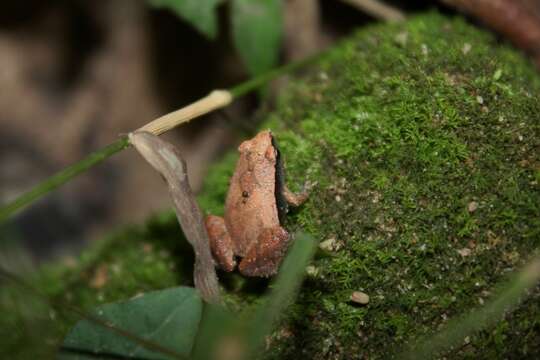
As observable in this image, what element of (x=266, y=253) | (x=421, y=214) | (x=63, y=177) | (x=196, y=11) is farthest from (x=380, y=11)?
(x=63, y=177)

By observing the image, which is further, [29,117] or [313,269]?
[29,117]

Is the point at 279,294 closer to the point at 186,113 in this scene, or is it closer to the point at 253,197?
the point at 253,197

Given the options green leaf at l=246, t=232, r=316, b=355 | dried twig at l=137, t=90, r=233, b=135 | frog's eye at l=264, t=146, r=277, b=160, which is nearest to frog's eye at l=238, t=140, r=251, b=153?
frog's eye at l=264, t=146, r=277, b=160

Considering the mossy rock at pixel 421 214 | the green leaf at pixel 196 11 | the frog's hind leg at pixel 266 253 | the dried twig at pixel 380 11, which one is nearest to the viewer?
the mossy rock at pixel 421 214

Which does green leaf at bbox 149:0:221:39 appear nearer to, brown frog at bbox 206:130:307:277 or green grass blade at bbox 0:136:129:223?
brown frog at bbox 206:130:307:277

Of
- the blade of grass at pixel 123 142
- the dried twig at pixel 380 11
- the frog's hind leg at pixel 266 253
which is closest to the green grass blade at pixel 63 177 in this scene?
the blade of grass at pixel 123 142

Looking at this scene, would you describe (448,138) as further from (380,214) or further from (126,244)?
(126,244)

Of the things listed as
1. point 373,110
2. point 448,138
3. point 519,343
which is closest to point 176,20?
point 373,110

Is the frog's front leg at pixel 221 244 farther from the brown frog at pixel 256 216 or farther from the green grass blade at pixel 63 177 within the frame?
the green grass blade at pixel 63 177

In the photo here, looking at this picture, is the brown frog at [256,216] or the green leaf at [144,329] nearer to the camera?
the green leaf at [144,329]
